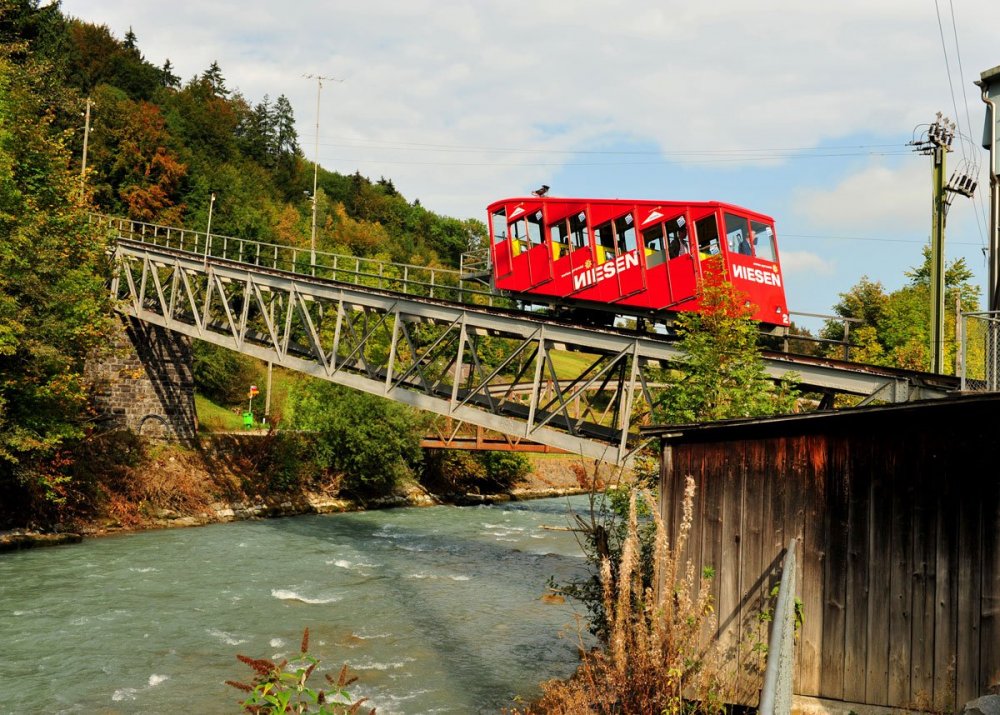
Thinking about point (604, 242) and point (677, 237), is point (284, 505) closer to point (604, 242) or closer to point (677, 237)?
point (604, 242)

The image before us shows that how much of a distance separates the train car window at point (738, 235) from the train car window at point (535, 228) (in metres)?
5.21

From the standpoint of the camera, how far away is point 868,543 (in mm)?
8531

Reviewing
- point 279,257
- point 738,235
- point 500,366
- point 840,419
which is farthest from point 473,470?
point 840,419

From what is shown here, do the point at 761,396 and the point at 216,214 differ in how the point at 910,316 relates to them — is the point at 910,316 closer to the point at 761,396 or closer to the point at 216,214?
the point at 761,396

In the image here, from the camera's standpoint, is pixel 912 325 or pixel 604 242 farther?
pixel 912 325

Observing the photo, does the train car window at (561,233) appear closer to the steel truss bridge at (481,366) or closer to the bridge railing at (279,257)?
the steel truss bridge at (481,366)

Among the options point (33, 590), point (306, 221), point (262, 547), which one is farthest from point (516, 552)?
point (306, 221)

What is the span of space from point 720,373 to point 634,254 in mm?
6886

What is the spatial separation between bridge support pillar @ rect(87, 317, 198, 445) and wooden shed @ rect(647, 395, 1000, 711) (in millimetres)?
27160

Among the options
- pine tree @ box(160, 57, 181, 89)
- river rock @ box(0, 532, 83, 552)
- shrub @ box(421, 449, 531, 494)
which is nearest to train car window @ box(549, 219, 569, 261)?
river rock @ box(0, 532, 83, 552)

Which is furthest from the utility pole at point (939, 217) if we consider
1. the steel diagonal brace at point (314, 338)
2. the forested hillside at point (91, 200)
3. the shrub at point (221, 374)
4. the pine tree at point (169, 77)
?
the pine tree at point (169, 77)

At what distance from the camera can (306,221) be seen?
297 ft

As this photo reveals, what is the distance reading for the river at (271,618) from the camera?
13258 mm

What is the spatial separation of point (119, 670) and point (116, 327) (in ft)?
61.4
